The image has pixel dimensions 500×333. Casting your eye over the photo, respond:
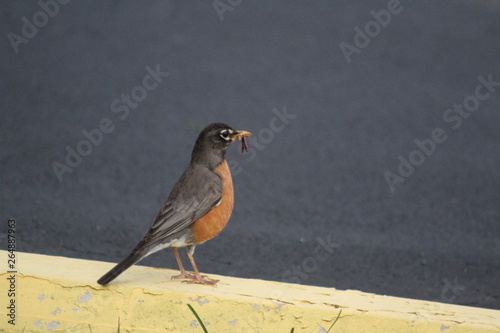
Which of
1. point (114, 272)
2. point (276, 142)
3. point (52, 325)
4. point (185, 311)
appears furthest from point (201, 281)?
point (276, 142)

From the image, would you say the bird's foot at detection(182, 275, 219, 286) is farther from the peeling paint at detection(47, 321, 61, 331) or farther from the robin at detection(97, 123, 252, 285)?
the peeling paint at detection(47, 321, 61, 331)

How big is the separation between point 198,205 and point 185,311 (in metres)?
0.64

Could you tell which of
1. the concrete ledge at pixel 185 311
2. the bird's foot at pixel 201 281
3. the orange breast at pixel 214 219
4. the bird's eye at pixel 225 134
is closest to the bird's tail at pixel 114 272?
the concrete ledge at pixel 185 311

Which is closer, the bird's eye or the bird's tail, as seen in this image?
the bird's tail

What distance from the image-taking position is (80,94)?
9.83m

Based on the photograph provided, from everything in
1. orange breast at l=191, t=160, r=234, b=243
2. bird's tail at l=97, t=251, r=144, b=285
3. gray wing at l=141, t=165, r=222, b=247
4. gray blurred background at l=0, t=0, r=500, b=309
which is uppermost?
bird's tail at l=97, t=251, r=144, b=285

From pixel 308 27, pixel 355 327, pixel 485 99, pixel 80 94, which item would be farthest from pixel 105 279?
pixel 308 27

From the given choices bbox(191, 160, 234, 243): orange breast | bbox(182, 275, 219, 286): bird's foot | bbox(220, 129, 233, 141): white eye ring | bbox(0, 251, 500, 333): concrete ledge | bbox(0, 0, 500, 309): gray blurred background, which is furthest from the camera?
bbox(0, 0, 500, 309): gray blurred background

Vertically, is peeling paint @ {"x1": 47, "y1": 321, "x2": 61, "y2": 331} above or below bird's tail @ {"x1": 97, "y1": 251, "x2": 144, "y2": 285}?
below

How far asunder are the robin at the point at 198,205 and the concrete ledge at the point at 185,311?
0.24 meters

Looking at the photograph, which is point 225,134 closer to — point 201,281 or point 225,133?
point 225,133

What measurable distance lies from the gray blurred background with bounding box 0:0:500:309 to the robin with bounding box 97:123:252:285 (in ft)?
6.47

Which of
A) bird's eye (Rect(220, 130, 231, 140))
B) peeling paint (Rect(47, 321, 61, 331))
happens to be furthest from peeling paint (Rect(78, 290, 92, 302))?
bird's eye (Rect(220, 130, 231, 140))

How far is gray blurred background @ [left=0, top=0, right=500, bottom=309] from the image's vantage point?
6.52m
